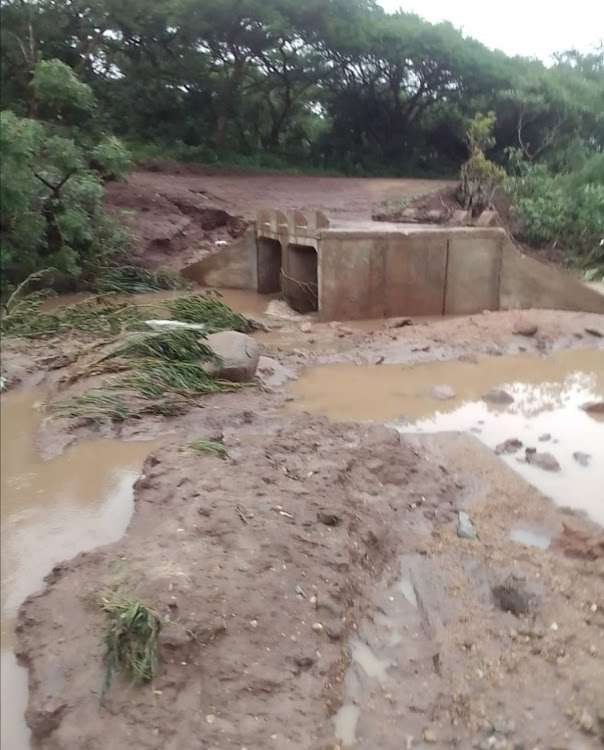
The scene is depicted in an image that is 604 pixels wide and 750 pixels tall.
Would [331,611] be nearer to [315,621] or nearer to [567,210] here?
[315,621]

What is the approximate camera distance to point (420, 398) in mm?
7664

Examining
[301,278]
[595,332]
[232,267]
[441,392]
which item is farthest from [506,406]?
[232,267]

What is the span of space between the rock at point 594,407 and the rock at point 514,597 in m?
4.10

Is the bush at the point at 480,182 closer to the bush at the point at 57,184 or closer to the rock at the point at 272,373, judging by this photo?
the bush at the point at 57,184

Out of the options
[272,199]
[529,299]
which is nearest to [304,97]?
[272,199]

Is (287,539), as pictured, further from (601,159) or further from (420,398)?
(601,159)

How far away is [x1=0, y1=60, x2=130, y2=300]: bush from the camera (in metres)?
7.29

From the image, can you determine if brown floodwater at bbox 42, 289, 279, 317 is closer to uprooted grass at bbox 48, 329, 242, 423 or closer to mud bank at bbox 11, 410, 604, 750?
uprooted grass at bbox 48, 329, 242, 423

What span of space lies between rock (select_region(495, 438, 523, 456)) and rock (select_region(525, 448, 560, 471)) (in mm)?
158

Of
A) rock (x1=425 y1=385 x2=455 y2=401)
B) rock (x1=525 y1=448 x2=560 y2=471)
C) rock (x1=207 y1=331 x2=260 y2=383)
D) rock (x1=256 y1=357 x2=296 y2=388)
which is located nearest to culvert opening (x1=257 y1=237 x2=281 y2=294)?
rock (x1=256 y1=357 x2=296 y2=388)

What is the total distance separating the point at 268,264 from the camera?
46.6 feet

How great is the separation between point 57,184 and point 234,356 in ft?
16.6

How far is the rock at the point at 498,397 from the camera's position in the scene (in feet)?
24.9

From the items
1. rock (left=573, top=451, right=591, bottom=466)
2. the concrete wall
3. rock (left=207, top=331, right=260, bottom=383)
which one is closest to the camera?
rock (left=573, top=451, right=591, bottom=466)
